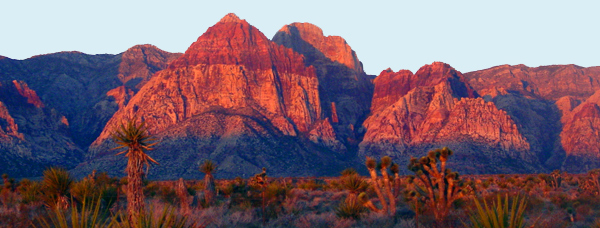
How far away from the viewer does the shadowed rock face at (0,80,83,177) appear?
96125mm

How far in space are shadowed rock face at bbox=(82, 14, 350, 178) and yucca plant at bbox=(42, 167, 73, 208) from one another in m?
77.1

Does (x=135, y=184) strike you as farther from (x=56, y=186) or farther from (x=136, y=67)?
(x=136, y=67)

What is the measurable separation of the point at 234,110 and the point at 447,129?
50.4m

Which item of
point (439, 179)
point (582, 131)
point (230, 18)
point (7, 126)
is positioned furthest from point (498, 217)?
point (230, 18)

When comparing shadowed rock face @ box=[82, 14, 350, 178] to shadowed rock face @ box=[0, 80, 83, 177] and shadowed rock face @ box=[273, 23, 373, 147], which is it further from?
shadowed rock face @ box=[273, 23, 373, 147]

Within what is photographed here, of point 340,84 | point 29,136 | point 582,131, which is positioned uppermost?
point 340,84

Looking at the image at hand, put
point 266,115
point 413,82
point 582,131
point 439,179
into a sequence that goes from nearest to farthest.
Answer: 1. point 439,179
2. point 266,115
3. point 582,131
4. point 413,82

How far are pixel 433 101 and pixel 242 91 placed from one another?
4906 cm

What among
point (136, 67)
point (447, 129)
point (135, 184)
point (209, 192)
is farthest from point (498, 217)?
point (136, 67)

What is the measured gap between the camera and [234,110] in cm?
13188

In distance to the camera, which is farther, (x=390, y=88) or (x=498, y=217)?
(x=390, y=88)

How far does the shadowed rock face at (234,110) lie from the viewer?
11097cm

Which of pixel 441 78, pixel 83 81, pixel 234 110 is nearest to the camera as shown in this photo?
pixel 234 110

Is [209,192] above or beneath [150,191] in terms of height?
above
